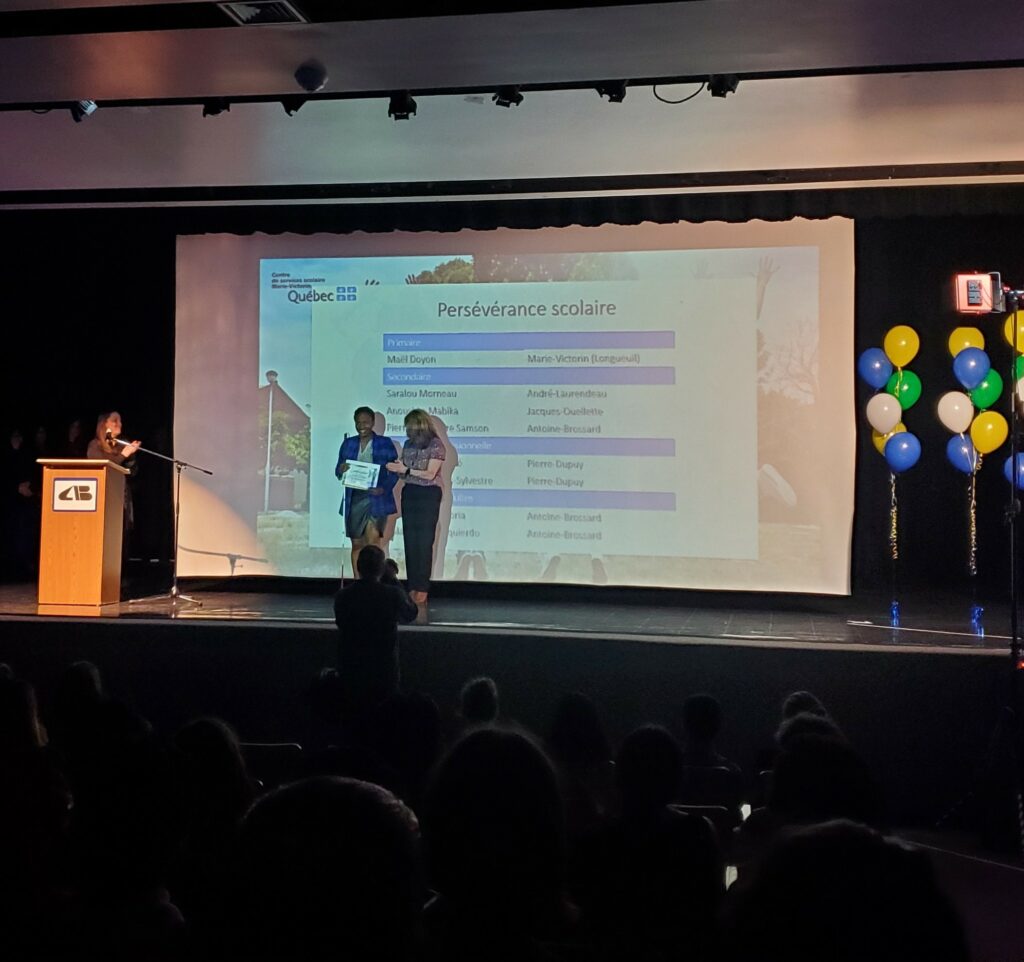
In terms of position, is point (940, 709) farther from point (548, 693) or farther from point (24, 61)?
point (24, 61)

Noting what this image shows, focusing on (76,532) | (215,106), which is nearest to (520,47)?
(215,106)

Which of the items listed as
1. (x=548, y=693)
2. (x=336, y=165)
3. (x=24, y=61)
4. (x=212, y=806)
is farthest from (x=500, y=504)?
(x=212, y=806)

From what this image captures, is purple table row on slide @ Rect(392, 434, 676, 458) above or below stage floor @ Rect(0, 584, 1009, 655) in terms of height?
above

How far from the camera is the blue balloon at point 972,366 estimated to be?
5973 millimetres

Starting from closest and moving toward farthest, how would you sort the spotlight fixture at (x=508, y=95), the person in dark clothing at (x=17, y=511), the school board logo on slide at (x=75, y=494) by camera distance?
the spotlight fixture at (x=508, y=95) → the school board logo on slide at (x=75, y=494) → the person in dark clothing at (x=17, y=511)

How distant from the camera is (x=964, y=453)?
6.09 metres

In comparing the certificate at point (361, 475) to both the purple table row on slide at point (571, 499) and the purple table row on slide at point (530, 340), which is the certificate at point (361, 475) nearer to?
the purple table row on slide at point (571, 499)

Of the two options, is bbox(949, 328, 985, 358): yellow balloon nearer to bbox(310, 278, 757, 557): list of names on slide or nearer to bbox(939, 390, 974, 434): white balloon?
bbox(939, 390, 974, 434): white balloon

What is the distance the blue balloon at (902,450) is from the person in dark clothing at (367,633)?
3692 mm

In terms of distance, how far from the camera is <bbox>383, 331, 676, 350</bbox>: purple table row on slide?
652cm

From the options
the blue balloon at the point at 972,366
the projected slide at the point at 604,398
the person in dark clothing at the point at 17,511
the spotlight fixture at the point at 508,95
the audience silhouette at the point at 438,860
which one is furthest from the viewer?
the person in dark clothing at the point at 17,511

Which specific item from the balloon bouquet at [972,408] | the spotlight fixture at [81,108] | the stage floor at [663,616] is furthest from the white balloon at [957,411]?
the spotlight fixture at [81,108]

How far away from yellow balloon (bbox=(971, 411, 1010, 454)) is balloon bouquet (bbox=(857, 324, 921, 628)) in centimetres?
35

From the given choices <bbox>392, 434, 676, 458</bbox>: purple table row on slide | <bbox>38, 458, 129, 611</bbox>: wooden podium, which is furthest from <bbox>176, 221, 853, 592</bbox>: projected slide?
<bbox>38, 458, 129, 611</bbox>: wooden podium
